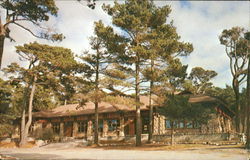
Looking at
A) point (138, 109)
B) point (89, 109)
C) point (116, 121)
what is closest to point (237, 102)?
point (138, 109)

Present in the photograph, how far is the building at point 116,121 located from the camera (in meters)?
23.9

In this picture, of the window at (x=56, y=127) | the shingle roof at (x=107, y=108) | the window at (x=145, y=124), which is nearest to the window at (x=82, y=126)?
the shingle roof at (x=107, y=108)

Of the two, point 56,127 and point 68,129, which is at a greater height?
point 56,127

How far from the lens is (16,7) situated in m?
13.2

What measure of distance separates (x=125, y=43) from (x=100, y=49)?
14.1 feet

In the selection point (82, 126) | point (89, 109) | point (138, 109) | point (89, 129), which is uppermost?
point (89, 109)

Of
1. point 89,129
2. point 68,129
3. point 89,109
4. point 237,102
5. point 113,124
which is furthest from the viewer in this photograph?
point 68,129

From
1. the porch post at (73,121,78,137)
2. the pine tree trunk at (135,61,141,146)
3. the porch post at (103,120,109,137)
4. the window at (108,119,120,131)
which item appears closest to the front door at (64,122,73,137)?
the porch post at (73,121,78,137)

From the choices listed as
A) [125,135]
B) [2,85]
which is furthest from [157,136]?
[2,85]

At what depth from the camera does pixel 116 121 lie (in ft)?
98.2

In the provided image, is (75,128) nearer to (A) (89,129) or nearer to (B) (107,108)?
(A) (89,129)

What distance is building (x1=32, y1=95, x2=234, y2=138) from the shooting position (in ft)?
78.5

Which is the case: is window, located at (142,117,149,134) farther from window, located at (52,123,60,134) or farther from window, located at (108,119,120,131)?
window, located at (52,123,60,134)

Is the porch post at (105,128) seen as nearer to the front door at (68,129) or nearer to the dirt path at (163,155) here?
the front door at (68,129)
